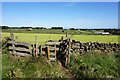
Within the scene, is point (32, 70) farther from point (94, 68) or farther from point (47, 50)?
point (94, 68)

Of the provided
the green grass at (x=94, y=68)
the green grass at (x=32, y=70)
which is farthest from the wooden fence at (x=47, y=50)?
the green grass at (x=32, y=70)

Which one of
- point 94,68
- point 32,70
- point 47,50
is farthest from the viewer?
point 47,50

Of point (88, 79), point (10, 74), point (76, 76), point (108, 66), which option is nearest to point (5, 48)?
point (10, 74)

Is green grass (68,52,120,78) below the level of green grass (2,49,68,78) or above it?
below

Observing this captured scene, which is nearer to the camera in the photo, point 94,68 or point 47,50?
point 94,68

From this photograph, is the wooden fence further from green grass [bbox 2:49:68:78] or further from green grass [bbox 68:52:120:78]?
green grass [bbox 2:49:68:78]

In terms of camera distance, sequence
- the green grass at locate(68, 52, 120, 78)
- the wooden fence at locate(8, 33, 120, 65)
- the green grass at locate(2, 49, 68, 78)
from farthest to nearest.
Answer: the wooden fence at locate(8, 33, 120, 65) < the green grass at locate(68, 52, 120, 78) < the green grass at locate(2, 49, 68, 78)

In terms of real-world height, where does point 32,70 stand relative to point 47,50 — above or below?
below

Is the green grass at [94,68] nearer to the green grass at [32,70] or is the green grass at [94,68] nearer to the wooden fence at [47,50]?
the wooden fence at [47,50]

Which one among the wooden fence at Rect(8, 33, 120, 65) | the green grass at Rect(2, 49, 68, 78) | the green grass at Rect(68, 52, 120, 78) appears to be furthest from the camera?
the wooden fence at Rect(8, 33, 120, 65)

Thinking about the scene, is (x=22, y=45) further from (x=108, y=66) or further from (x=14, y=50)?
(x=108, y=66)

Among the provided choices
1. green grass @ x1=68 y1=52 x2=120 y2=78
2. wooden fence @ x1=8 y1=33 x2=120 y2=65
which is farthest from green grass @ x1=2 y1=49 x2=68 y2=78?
green grass @ x1=68 y1=52 x2=120 y2=78

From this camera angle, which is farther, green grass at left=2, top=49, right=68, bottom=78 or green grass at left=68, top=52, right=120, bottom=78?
green grass at left=68, top=52, right=120, bottom=78

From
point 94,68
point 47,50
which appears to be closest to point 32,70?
point 47,50
